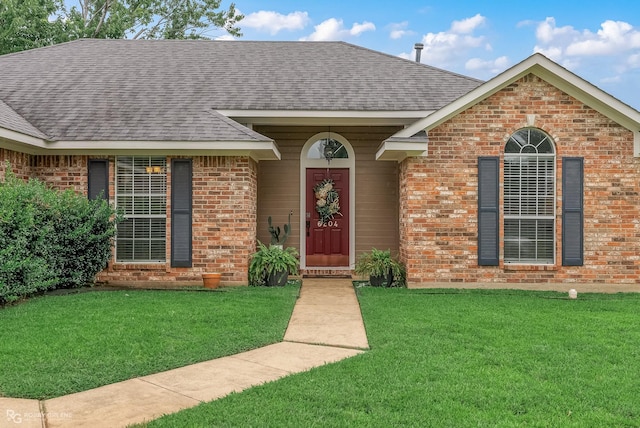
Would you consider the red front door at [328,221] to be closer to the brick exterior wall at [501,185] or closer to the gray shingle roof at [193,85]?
the gray shingle roof at [193,85]

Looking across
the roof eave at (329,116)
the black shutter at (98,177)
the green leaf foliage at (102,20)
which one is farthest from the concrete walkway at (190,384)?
the green leaf foliage at (102,20)

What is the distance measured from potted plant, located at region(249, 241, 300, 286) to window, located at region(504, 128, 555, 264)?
4001 millimetres

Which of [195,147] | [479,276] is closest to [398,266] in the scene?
[479,276]

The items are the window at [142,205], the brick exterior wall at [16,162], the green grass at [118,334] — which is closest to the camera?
the green grass at [118,334]

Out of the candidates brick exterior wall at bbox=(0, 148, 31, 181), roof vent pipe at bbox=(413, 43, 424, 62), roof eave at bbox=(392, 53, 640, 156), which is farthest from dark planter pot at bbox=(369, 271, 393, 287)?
roof vent pipe at bbox=(413, 43, 424, 62)

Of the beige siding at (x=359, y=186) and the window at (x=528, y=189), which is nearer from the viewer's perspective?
the window at (x=528, y=189)

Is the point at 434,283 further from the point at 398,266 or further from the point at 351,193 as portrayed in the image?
the point at 351,193

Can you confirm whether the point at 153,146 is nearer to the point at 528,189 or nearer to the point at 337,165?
the point at 337,165

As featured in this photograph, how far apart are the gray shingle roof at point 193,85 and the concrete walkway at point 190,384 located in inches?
181

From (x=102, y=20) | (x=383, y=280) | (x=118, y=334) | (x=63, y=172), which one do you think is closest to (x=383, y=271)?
(x=383, y=280)

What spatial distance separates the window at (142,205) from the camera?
32.2ft

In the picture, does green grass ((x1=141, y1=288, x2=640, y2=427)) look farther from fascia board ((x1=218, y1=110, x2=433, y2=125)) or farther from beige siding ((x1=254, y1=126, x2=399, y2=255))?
fascia board ((x1=218, y1=110, x2=433, y2=125))

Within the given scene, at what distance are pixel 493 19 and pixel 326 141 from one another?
14382mm

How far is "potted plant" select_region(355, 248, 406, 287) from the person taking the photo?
9.81 m
